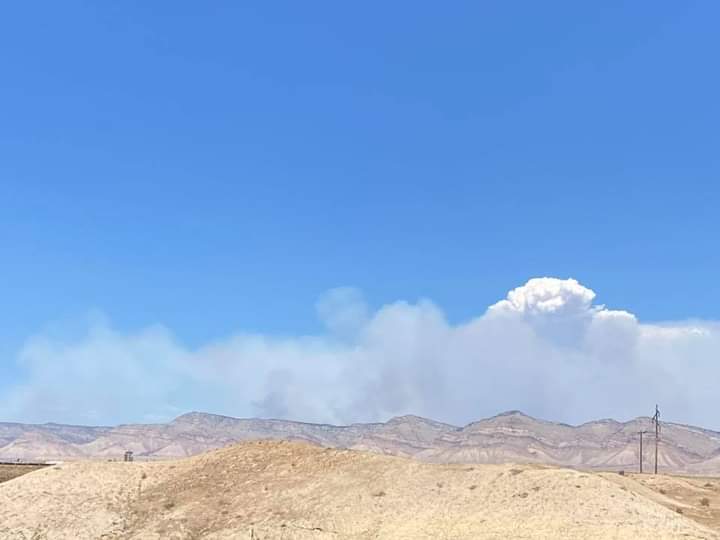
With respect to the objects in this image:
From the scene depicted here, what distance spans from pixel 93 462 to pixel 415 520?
2940 centimetres

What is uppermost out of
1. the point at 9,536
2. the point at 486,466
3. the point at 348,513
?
the point at 486,466

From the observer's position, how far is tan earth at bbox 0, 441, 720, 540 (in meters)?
42.9

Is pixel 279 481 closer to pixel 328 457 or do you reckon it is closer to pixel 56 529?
pixel 328 457

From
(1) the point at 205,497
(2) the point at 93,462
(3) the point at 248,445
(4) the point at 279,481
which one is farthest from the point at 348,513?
(2) the point at 93,462

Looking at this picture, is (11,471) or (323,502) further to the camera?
(11,471)

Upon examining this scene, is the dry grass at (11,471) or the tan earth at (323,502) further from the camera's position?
the dry grass at (11,471)

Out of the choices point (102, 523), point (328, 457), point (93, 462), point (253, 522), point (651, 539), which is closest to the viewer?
point (651, 539)

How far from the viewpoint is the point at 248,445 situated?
62938 mm

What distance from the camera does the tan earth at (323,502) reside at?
42.9m

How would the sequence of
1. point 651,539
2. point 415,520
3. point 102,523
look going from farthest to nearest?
point 102,523, point 415,520, point 651,539

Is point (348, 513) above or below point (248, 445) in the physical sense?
below

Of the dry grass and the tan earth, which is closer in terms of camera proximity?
the tan earth

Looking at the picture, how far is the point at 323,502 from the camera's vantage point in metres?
50.6

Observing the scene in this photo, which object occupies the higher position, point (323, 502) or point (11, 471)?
point (11, 471)
